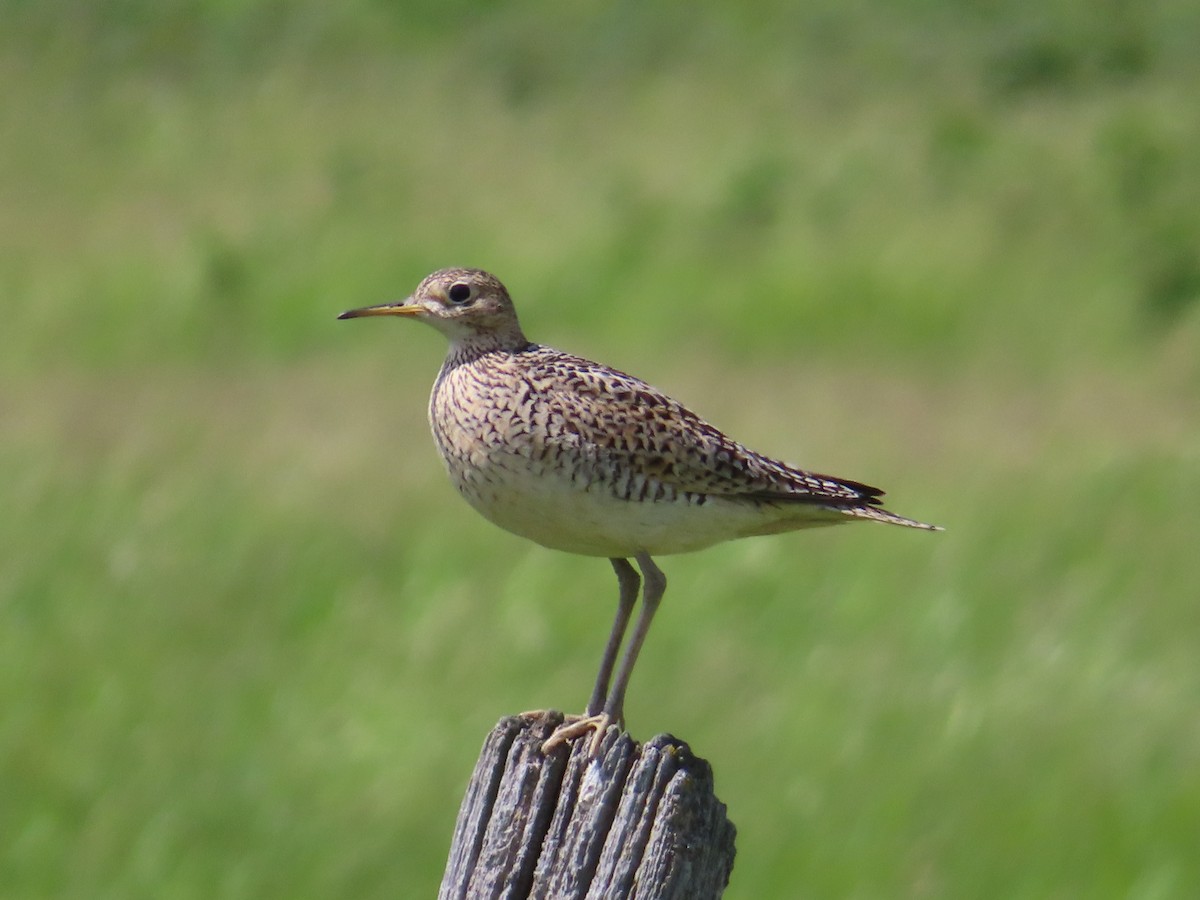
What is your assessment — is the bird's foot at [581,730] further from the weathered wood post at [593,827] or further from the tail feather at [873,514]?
the tail feather at [873,514]

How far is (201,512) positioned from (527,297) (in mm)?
6402

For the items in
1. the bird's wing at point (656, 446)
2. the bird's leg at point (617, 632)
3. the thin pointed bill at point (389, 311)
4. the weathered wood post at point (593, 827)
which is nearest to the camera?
the weathered wood post at point (593, 827)

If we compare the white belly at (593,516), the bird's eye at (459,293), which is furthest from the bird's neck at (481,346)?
the white belly at (593,516)

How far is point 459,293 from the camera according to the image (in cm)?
674

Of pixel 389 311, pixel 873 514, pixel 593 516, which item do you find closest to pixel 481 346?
pixel 389 311

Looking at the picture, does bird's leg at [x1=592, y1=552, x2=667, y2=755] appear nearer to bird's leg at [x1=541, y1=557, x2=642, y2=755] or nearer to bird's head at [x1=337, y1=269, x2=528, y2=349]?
bird's leg at [x1=541, y1=557, x2=642, y2=755]

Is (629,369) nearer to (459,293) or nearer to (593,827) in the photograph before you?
(459,293)

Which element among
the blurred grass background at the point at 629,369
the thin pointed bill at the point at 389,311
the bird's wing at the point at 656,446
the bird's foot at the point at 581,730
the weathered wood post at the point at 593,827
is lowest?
the weathered wood post at the point at 593,827

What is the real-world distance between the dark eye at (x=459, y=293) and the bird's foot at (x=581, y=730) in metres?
1.51

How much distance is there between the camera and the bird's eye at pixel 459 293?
22.1 ft

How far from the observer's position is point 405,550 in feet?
45.4

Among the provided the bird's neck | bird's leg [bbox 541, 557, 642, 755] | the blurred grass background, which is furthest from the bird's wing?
the blurred grass background

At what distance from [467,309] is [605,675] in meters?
1.30

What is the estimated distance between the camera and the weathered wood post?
4.80 m
